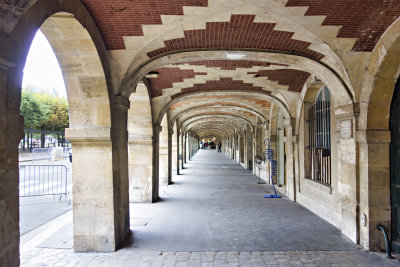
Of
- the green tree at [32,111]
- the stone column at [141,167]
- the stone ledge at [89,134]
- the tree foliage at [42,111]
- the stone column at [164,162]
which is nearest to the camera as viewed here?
the stone ledge at [89,134]

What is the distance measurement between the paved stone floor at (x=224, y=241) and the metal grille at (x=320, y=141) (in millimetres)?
996

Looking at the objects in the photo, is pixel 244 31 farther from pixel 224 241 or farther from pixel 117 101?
pixel 224 241

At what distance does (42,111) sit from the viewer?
2898cm

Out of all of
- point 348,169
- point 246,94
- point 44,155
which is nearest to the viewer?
point 348,169

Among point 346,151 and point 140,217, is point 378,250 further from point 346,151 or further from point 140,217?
point 140,217

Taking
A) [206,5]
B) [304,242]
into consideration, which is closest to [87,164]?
[206,5]

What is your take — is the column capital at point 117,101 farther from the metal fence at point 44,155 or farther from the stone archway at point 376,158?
the metal fence at point 44,155

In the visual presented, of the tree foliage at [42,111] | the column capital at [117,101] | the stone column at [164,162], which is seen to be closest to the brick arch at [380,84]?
the column capital at [117,101]

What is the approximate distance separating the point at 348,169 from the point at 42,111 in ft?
101

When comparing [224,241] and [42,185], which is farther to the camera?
[42,185]

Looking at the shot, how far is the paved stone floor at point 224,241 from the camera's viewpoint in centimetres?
397

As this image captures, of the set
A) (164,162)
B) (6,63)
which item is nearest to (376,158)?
(6,63)

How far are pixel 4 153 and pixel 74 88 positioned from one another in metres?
2.33

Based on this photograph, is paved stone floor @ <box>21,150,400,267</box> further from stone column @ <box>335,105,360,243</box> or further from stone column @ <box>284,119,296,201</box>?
stone column @ <box>284,119,296,201</box>
